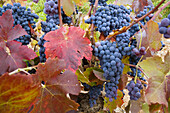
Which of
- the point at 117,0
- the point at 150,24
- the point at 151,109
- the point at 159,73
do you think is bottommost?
the point at 151,109

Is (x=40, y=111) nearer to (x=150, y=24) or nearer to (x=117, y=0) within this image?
(x=150, y=24)

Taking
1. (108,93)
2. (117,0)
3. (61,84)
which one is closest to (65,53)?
(61,84)

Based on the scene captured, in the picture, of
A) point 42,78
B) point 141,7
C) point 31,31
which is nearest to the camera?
point 42,78

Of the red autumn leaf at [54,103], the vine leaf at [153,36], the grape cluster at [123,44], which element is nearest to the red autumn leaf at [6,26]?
the red autumn leaf at [54,103]

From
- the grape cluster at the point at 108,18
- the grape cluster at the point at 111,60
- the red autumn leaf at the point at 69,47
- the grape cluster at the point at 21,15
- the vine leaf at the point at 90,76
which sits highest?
the grape cluster at the point at 21,15

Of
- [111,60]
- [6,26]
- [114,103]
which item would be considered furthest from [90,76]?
[6,26]

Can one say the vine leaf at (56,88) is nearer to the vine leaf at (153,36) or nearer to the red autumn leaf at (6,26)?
the red autumn leaf at (6,26)

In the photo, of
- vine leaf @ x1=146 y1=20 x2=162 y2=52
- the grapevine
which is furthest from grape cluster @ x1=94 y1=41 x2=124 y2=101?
vine leaf @ x1=146 y1=20 x2=162 y2=52
